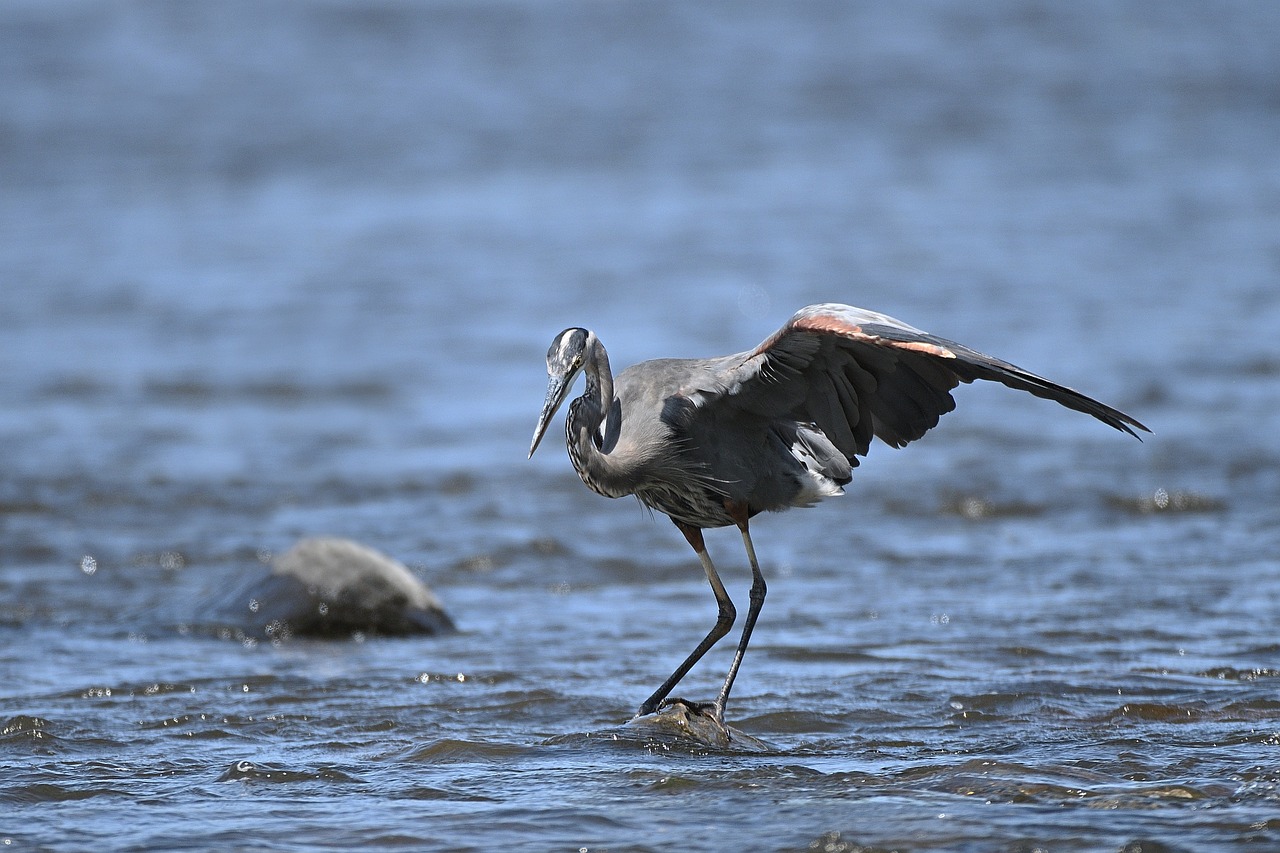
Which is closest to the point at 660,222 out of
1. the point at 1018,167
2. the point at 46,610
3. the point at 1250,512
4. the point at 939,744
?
the point at 1018,167

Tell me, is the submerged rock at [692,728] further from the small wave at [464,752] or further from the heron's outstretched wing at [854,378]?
the heron's outstretched wing at [854,378]

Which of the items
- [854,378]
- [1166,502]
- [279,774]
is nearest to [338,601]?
[279,774]

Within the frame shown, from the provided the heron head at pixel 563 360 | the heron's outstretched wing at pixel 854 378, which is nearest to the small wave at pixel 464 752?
the heron head at pixel 563 360

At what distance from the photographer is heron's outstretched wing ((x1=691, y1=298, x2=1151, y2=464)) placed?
5.30 meters

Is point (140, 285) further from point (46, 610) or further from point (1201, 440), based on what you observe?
point (1201, 440)

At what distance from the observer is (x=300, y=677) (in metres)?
6.96

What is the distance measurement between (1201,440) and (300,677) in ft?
21.6

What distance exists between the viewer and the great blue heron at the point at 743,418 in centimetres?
565

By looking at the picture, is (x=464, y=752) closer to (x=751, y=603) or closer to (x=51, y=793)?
(x=751, y=603)

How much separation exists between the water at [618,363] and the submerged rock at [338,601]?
0.67ft

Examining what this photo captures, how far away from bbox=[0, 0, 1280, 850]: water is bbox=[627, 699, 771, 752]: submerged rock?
0.31ft

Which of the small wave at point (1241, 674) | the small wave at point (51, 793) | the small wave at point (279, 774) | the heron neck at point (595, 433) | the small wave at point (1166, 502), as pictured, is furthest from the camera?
the small wave at point (1166, 502)


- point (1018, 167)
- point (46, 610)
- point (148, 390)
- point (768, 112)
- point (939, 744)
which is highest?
point (768, 112)

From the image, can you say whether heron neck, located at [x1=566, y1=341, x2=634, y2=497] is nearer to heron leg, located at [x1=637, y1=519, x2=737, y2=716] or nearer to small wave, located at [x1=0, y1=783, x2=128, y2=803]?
heron leg, located at [x1=637, y1=519, x2=737, y2=716]
